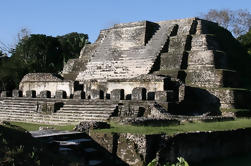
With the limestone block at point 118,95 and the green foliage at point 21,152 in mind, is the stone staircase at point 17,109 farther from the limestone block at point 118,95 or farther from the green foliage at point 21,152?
the green foliage at point 21,152

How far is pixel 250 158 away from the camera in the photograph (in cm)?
1242

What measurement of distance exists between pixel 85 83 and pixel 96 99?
4.55m

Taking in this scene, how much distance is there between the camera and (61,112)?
19.6 metres

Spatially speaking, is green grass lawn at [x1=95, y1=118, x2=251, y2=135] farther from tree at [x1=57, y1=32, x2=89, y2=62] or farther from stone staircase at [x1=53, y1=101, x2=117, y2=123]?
tree at [x1=57, y1=32, x2=89, y2=62]

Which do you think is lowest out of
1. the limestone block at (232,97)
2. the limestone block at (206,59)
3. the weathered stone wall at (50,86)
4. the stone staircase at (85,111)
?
the stone staircase at (85,111)

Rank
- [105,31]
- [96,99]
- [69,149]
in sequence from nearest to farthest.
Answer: [69,149] < [96,99] < [105,31]

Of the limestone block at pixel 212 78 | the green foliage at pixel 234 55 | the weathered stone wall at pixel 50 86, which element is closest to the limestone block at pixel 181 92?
the limestone block at pixel 212 78

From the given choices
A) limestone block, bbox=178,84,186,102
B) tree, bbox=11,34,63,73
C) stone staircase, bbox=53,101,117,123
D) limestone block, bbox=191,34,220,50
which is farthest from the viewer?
tree, bbox=11,34,63,73

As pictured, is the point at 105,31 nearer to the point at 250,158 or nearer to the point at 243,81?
the point at 243,81

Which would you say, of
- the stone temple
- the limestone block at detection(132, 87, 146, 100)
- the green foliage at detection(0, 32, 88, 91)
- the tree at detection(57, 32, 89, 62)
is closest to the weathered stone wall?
the stone temple

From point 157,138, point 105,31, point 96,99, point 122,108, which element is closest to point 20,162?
point 157,138

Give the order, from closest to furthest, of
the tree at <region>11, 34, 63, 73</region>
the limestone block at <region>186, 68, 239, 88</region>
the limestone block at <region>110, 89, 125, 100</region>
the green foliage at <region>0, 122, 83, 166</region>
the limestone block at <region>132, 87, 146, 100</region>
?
the green foliage at <region>0, 122, 83, 166</region>, the limestone block at <region>132, 87, 146, 100</region>, the limestone block at <region>110, 89, 125, 100</region>, the limestone block at <region>186, 68, 239, 88</region>, the tree at <region>11, 34, 63, 73</region>

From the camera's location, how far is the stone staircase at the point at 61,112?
58.8 ft

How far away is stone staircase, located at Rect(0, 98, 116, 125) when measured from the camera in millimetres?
17922
